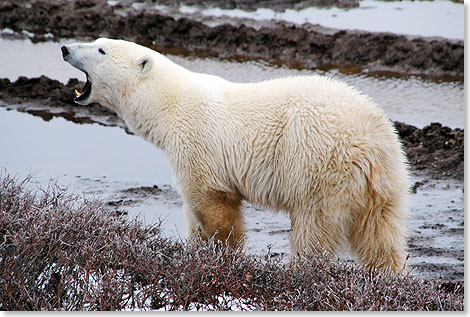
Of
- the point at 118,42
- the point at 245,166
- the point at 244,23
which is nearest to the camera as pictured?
the point at 245,166

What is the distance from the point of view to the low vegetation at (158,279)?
2.98m

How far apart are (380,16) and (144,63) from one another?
535 centimetres

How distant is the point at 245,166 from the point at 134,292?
1087 mm

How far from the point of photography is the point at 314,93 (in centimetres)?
366

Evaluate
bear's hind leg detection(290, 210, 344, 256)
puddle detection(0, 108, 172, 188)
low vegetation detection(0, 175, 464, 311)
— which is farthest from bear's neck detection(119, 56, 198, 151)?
puddle detection(0, 108, 172, 188)

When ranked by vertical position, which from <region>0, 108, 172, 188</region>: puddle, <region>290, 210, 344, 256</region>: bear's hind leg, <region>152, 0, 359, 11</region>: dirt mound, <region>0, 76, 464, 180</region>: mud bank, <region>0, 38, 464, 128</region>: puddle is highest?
<region>152, 0, 359, 11</region>: dirt mound

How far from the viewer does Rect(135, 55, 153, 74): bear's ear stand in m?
4.02

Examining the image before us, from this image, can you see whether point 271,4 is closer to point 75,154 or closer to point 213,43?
point 213,43

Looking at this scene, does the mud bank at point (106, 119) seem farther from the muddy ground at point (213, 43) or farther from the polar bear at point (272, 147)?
the polar bear at point (272, 147)

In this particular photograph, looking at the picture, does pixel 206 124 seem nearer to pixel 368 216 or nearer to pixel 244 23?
pixel 368 216

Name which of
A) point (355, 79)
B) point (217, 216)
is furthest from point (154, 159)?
point (355, 79)

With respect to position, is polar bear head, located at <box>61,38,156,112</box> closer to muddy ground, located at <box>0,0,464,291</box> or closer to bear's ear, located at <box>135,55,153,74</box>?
bear's ear, located at <box>135,55,153,74</box>

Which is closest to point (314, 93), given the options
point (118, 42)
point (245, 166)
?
point (245, 166)

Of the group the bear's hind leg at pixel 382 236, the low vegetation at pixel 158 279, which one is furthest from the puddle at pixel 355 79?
the low vegetation at pixel 158 279
